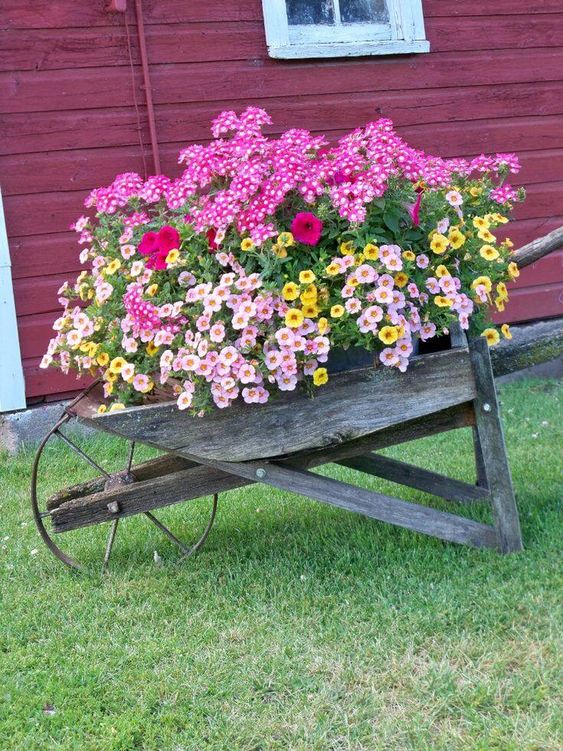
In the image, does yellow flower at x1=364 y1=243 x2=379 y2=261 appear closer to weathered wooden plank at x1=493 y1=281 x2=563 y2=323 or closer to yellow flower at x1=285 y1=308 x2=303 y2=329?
yellow flower at x1=285 y1=308 x2=303 y2=329

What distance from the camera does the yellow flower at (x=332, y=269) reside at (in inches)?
104

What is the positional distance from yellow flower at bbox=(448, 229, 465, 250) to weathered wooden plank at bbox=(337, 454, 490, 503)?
0.95m

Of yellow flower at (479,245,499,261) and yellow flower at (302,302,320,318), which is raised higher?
yellow flower at (479,245,499,261)

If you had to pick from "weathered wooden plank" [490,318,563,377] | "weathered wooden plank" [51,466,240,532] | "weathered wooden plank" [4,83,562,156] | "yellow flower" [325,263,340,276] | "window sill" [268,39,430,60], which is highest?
"window sill" [268,39,430,60]

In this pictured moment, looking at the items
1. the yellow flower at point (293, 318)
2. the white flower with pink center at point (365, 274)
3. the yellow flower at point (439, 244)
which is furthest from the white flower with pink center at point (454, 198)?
the yellow flower at point (293, 318)

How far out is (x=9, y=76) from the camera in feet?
16.2

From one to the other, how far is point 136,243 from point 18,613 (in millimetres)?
1300

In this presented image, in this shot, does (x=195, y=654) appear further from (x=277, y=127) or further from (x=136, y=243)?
(x=277, y=127)

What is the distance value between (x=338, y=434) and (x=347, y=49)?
11.5 feet

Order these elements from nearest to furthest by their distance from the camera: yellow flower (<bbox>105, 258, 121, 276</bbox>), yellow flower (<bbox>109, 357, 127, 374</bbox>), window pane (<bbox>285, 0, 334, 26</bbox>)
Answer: yellow flower (<bbox>109, 357, 127, 374</bbox>) < yellow flower (<bbox>105, 258, 121, 276</bbox>) < window pane (<bbox>285, 0, 334, 26</bbox>)

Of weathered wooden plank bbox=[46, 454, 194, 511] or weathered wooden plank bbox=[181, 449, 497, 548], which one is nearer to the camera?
weathered wooden plank bbox=[181, 449, 497, 548]

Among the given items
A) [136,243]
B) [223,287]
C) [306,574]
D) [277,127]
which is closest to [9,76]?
[277,127]

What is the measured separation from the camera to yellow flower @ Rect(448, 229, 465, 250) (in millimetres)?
2762

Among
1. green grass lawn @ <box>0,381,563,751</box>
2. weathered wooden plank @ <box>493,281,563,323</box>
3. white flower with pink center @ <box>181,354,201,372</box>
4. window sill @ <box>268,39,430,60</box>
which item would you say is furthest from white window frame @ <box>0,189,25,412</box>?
weathered wooden plank @ <box>493,281,563,323</box>
